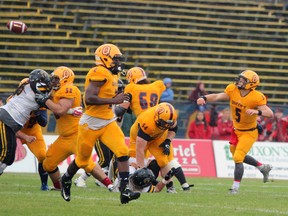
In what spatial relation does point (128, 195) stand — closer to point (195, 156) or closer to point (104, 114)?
point (104, 114)

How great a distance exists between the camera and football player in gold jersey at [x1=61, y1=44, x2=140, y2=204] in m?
10.1

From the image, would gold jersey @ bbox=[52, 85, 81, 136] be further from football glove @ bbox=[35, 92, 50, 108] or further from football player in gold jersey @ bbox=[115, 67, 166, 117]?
football player in gold jersey @ bbox=[115, 67, 166, 117]

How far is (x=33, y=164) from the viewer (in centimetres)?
1853

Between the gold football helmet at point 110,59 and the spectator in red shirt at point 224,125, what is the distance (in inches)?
427

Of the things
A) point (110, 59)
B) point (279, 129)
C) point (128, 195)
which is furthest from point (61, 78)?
point (279, 129)

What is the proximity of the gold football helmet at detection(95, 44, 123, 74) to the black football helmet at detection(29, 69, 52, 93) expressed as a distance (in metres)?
1.17

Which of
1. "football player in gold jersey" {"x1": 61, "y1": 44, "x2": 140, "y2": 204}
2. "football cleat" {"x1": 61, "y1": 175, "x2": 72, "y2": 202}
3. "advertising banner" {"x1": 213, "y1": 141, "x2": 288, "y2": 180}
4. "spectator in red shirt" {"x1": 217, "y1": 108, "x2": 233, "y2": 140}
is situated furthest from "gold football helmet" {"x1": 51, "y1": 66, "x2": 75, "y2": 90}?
"spectator in red shirt" {"x1": 217, "y1": 108, "x2": 233, "y2": 140}

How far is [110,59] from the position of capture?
1040 centimetres

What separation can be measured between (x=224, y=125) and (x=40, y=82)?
10247mm

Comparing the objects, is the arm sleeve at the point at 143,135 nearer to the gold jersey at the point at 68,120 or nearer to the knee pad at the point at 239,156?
the gold jersey at the point at 68,120

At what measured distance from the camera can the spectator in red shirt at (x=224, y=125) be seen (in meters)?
21.0

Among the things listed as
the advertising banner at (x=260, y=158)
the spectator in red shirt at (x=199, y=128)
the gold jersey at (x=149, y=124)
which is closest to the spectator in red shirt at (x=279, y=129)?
the advertising banner at (x=260, y=158)

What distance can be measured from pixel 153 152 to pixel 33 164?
19.5 ft

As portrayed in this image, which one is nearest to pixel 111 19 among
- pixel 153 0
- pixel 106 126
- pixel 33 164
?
pixel 153 0
